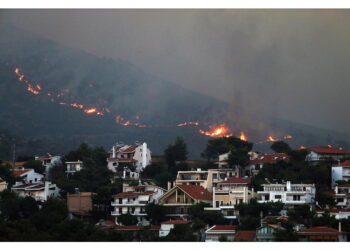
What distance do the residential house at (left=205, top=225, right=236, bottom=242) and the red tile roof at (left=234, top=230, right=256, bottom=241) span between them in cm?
31

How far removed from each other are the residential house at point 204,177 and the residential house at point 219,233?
6.04 meters

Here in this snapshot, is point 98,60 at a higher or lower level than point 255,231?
higher

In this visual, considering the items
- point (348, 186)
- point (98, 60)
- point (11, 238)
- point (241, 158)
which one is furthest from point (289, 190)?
point (98, 60)

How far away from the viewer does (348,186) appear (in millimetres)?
31438

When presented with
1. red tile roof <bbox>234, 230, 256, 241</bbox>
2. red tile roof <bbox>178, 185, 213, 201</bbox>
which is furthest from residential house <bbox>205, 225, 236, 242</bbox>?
red tile roof <bbox>178, 185, 213, 201</bbox>

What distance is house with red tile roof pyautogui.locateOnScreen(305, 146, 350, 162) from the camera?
3519 centimetres

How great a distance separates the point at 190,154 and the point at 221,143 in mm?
4966

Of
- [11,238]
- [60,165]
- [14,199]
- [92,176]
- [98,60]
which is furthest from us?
[98,60]

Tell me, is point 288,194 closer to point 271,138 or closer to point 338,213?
point 338,213

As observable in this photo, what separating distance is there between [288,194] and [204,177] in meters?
4.59

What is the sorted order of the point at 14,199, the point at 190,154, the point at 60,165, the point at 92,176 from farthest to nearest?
the point at 190,154, the point at 60,165, the point at 92,176, the point at 14,199

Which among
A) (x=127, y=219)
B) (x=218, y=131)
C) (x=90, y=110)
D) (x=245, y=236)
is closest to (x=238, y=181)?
(x=127, y=219)

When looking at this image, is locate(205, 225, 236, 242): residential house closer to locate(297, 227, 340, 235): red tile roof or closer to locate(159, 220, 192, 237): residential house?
locate(159, 220, 192, 237): residential house

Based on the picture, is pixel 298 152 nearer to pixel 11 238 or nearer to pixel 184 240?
pixel 184 240
